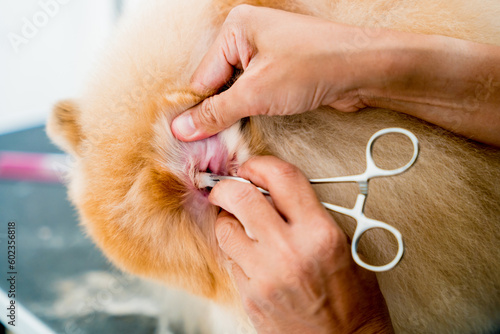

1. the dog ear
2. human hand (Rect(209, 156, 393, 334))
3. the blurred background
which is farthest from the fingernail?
the blurred background

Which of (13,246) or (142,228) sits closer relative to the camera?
(142,228)

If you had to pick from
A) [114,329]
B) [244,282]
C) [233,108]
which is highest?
[233,108]

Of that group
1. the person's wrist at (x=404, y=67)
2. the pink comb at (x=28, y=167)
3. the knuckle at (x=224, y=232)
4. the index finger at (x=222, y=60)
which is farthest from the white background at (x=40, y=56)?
the person's wrist at (x=404, y=67)

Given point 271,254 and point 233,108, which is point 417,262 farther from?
point 233,108

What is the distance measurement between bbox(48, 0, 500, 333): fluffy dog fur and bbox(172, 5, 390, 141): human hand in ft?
0.13

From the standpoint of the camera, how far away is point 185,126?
74cm

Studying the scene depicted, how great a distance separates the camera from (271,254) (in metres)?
0.68

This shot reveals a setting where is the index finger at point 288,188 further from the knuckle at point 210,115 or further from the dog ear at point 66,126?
the dog ear at point 66,126

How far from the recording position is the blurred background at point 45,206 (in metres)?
1.31

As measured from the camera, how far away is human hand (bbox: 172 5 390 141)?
2.18 feet

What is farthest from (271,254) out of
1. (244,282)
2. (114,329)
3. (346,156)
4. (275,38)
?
(114,329)

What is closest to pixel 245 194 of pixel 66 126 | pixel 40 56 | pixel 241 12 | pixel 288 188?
pixel 288 188

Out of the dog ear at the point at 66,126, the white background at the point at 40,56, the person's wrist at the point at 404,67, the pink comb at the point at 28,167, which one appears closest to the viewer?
the person's wrist at the point at 404,67

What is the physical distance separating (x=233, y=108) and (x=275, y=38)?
0.50ft
